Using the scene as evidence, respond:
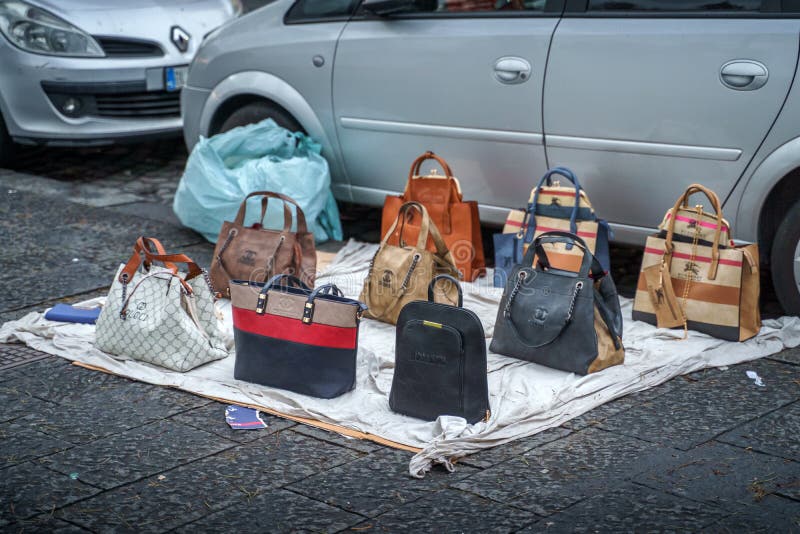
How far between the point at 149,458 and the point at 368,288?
4.85ft

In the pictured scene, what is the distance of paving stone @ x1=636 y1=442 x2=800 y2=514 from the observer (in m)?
2.99

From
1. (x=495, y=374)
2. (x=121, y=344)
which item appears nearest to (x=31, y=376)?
(x=121, y=344)

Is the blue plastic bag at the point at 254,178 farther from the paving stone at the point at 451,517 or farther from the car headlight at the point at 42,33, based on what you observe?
the paving stone at the point at 451,517

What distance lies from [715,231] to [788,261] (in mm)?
391

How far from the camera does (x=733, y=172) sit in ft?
14.4

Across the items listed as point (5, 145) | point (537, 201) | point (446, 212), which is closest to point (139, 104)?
point (5, 145)

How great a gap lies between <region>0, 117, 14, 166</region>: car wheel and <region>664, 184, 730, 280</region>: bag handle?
4.98 m

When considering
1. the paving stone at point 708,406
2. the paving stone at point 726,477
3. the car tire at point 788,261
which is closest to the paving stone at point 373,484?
the paving stone at point 726,477

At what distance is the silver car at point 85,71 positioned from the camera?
6926 mm

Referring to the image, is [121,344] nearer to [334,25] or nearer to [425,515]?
[425,515]

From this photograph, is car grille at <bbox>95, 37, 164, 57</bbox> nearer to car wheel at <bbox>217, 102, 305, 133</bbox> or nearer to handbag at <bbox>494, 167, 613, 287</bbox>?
car wheel at <bbox>217, 102, 305, 133</bbox>

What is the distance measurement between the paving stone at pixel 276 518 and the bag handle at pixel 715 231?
2.05 metres

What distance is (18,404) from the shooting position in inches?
143

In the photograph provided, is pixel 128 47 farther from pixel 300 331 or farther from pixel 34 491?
pixel 34 491
